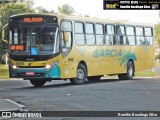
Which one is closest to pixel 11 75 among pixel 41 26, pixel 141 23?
pixel 41 26

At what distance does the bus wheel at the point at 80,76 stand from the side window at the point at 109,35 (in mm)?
2905

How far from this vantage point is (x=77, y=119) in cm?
1078

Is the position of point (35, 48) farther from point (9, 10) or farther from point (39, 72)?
point (9, 10)

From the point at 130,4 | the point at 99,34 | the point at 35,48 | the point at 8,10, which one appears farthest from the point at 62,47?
the point at 8,10

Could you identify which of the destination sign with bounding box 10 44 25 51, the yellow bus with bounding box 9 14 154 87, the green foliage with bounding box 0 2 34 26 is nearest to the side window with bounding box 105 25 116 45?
→ the yellow bus with bounding box 9 14 154 87

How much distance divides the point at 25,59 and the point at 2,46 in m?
28.6

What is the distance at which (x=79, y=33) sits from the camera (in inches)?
920

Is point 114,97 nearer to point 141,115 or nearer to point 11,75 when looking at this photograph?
point 141,115

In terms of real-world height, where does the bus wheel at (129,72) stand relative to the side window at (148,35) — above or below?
below

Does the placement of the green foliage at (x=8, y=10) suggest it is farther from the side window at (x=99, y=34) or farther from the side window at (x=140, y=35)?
the side window at (x=99, y=34)

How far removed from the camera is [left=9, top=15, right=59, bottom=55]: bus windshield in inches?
851

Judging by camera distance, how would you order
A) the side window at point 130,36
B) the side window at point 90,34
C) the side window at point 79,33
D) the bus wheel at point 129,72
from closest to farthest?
1. the side window at point 79,33
2. the side window at point 90,34
3. the side window at point 130,36
4. the bus wheel at point 129,72

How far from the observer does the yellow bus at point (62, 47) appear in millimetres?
21594

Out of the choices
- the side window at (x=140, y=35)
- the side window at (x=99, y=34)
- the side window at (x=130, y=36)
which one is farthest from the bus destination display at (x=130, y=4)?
the side window at (x=140, y=35)
